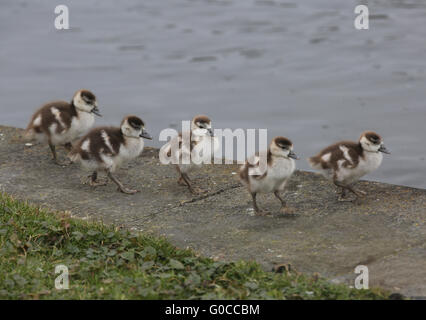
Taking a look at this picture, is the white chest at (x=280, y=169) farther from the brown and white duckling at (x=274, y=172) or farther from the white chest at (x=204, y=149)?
the white chest at (x=204, y=149)

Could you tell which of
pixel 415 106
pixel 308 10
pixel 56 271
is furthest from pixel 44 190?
pixel 308 10

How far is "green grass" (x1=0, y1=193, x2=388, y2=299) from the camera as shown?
4.94m

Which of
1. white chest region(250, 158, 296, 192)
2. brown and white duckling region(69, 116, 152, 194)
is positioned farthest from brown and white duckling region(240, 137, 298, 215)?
brown and white duckling region(69, 116, 152, 194)

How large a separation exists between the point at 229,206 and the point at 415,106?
19.7 ft

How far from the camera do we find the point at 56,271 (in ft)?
17.6

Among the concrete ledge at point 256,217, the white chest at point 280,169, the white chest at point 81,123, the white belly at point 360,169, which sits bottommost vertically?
the concrete ledge at point 256,217

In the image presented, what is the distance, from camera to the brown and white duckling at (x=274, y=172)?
21.5ft

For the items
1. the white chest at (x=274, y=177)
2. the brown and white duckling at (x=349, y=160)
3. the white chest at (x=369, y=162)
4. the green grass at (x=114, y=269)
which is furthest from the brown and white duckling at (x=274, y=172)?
the green grass at (x=114, y=269)

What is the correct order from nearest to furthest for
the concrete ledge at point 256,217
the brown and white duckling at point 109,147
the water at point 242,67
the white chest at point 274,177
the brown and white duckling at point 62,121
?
the concrete ledge at point 256,217 → the white chest at point 274,177 → the brown and white duckling at point 109,147 → the brown and white duckling at point 62,121 → the water at point 242,67

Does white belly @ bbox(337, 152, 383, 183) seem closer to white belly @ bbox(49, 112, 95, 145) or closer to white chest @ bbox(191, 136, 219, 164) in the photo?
white chest @ bbox(191, 136, 219, 164)

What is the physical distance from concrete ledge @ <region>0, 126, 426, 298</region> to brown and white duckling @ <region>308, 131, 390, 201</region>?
6.4 inches

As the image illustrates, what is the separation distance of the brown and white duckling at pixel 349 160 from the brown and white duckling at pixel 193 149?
95 centimetres

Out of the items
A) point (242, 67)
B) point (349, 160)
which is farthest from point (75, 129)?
point (242, 67)

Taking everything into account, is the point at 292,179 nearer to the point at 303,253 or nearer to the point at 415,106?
the point at 303,253
